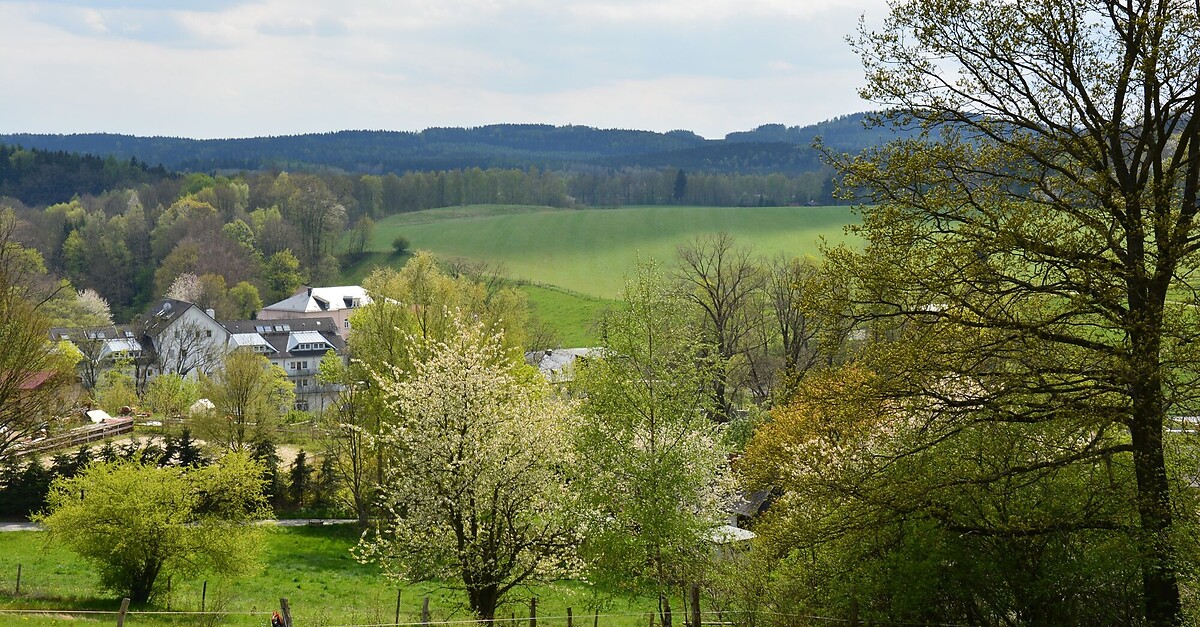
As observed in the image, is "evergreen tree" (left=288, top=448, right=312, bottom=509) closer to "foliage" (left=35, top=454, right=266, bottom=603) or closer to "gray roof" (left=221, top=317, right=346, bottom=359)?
"foliage" (left=35, top=454, right=266, bottom=603)

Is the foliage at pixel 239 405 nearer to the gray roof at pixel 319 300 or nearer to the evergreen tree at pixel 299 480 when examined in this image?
the evergreen tree at pixel 299 480

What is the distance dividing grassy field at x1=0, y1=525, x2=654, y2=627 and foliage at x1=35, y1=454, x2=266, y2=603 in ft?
2.65

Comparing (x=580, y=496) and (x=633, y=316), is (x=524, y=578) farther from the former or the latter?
(x=633, y=316)

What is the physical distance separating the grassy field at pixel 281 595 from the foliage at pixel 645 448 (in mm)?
1986

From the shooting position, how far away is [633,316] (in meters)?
18.6

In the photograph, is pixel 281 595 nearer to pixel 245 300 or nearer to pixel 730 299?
pixel 730 299

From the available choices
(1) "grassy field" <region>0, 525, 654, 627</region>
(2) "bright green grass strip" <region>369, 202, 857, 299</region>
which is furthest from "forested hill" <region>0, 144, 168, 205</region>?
(1) "grassy field" <region>0, 525, 654, 627</region>

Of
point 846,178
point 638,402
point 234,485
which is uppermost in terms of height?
point 846,178

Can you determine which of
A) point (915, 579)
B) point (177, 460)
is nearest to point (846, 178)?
point (915, 579)

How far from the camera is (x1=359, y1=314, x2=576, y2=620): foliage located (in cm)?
1897

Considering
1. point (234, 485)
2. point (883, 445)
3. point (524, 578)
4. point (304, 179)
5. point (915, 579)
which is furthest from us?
point (304, 179)

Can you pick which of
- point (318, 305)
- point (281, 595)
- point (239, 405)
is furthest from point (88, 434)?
point (318, 305)

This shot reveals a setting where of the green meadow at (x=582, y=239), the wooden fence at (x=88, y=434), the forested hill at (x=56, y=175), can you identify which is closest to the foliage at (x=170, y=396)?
the wooden fence at (x=88, y=434)

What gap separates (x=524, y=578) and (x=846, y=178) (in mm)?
10917
